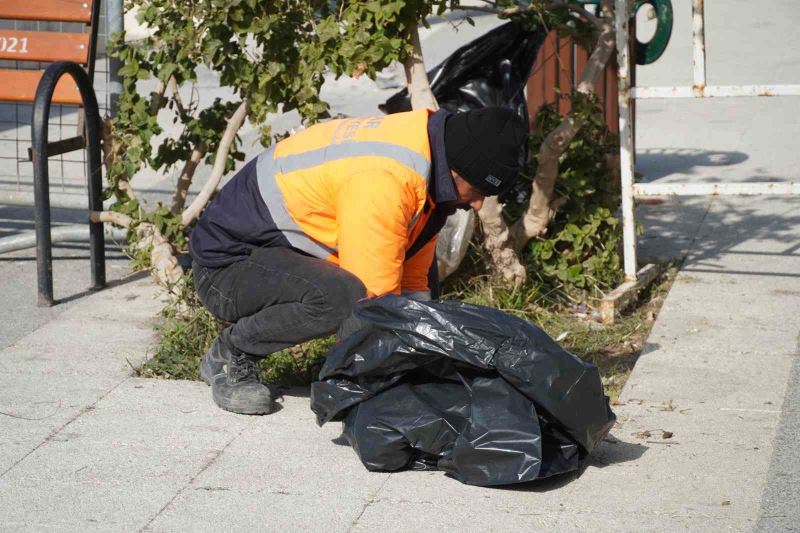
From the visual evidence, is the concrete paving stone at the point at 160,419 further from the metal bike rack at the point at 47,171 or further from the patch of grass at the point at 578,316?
the patch of grass at the point at 578,316

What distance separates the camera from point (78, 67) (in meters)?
5.21

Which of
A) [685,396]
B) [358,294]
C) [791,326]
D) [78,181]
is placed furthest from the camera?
[78,181]

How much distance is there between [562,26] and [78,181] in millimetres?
4003

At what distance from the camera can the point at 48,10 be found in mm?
5695

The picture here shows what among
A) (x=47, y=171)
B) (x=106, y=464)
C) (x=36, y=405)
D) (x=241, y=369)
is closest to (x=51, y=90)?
(x=47, y=171)

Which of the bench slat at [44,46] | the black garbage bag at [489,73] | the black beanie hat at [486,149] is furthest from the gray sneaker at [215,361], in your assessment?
the bench slat at [44,46]

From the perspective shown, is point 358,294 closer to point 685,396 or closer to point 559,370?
point 559,370

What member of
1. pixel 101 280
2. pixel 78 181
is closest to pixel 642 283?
pixel 101 280

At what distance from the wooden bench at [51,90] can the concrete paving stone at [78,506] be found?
6.08 feet

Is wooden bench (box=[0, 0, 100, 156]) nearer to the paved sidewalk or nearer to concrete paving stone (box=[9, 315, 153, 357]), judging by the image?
concrete paving stone (box=[9, 315, 153, 357])

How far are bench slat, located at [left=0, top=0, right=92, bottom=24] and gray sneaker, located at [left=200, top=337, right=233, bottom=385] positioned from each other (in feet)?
7.55

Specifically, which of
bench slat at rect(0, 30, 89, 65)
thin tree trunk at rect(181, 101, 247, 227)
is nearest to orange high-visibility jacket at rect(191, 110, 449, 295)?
thin tree trunk at rect(181, 101, 247, 227)

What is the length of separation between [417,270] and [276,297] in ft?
1.83

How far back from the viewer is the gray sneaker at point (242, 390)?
12.9 ft
